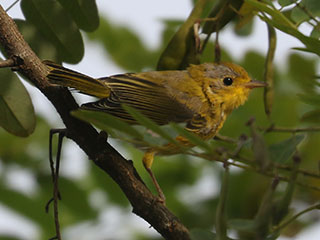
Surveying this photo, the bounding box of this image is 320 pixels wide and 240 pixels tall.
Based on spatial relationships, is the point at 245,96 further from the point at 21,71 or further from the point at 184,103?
the point at 21,71

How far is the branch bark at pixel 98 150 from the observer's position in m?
2.51

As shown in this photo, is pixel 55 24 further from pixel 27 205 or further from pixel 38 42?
pixel 27 205

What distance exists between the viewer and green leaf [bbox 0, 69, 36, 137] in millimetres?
2645

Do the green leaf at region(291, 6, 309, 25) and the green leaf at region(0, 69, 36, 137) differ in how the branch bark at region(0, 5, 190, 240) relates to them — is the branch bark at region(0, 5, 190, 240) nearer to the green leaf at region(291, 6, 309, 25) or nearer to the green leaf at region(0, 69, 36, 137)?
the green leaf at region(0, 69, 36, 137)

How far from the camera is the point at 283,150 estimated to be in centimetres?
211

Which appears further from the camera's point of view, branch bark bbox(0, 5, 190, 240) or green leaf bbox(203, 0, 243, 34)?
green leaf bbox(203, 0, 243, 34)

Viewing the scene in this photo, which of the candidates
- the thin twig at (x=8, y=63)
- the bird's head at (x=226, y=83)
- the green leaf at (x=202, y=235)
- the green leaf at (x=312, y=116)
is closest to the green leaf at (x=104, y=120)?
the green leaf at (x=202, y=235)

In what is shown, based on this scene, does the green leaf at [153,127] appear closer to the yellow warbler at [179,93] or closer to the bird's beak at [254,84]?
the yellow warbler at [179,93]

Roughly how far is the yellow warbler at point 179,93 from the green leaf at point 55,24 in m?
0.14

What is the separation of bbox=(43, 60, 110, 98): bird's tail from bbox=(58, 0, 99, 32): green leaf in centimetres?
24

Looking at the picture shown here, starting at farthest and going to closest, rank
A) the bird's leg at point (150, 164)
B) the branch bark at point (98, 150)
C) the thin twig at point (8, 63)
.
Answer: the bird's leg at point (150, 164)
the branch bark at point (98, 150)
the thin twig at point (8, 63)

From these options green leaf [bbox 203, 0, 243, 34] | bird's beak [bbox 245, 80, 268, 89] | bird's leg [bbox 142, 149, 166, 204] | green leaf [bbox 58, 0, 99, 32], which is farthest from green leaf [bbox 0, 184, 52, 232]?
bird's beak [bbox 245, 80, 268, 89]

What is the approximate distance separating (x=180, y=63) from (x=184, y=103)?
58cm

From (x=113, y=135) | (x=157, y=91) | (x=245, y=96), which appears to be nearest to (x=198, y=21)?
(x=157, y=91)
